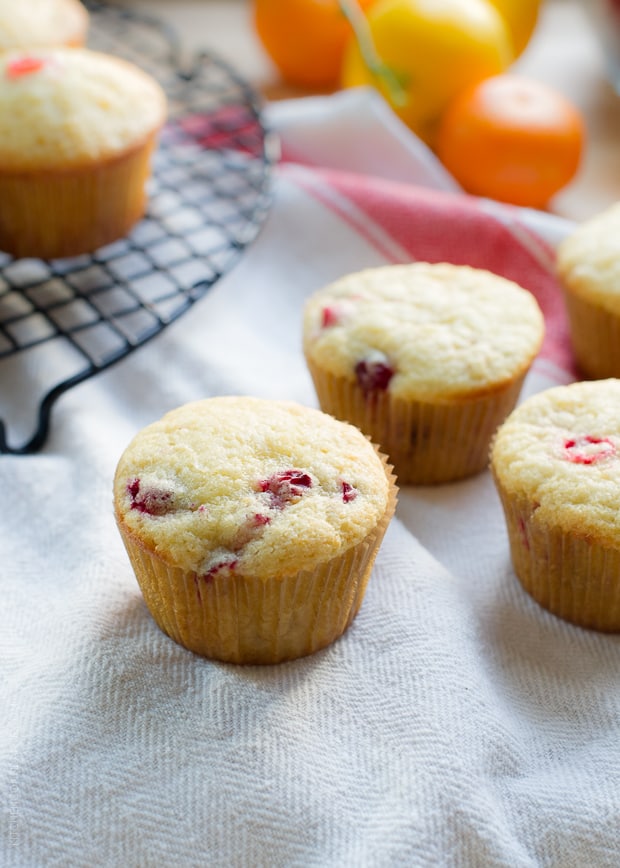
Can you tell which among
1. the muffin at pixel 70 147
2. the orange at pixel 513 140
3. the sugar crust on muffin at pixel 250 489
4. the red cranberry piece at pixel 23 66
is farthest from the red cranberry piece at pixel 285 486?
the orange at pixel 513 140

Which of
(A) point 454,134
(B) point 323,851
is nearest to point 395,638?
(B) point 323,851

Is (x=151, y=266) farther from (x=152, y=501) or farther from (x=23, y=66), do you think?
(x=152, y=501)

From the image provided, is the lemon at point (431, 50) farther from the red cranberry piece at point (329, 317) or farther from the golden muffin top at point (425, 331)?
the red cranberry piece at point (329, 317)

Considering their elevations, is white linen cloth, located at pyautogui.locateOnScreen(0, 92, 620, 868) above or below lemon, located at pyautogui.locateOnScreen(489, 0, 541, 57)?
below

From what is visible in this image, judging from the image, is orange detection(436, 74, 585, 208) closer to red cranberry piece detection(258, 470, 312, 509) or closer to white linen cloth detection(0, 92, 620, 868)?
white linen cloth detection(0, 92, 620, 868)

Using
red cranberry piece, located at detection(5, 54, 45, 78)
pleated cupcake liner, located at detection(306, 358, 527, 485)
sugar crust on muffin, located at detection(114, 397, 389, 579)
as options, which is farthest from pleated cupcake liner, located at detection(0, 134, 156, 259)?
sugar crust on muffin, located at detection(114, 397, 389, 579)

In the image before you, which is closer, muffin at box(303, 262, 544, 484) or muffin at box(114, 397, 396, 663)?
muffin at box(114, 397, 396, 663)

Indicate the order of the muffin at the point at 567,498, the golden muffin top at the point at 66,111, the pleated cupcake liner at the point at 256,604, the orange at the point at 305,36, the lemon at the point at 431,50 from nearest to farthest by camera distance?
the pleated cupcake liner at the point at 256,604 → the muffin at the point at 567,498 → the golden muffin top at the point at 66,111 → the lemon at the point at 431,50 → the orange at the point at 305,36
